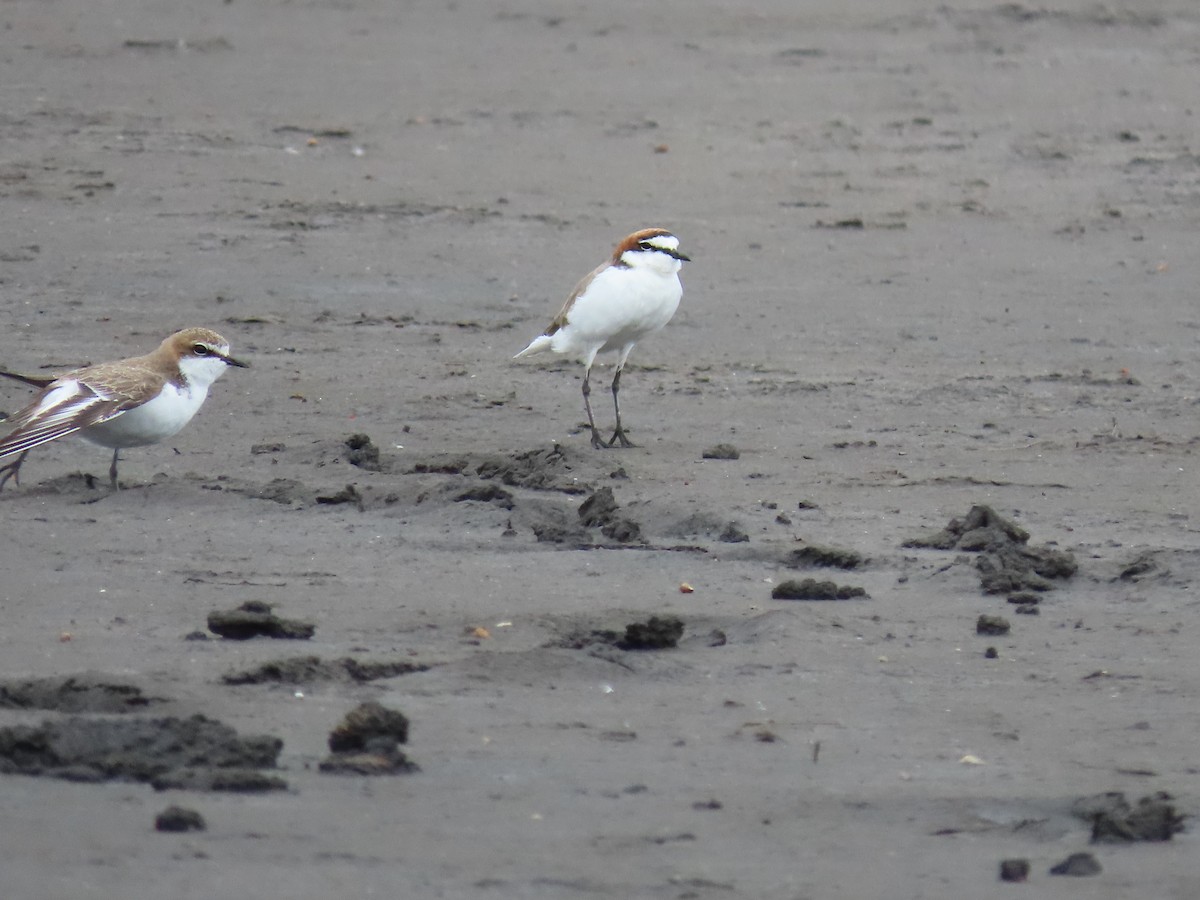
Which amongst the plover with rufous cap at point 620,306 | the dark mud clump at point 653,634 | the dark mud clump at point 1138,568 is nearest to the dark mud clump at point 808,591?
the dark mud clump at point 653,634

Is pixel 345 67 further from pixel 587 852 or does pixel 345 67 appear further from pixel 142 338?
pixel 587 852

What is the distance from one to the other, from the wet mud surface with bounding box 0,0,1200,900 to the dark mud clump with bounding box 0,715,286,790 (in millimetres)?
13

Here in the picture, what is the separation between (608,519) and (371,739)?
2.51 meters

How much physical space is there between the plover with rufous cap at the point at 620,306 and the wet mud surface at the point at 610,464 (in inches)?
11.6

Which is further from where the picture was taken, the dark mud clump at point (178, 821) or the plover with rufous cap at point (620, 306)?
the plover with rufous cap at point (620, 306)

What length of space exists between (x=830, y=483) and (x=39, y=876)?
15.3 ft

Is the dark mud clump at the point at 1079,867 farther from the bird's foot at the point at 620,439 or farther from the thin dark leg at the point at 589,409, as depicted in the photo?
the bird's foot at the point at 620,439

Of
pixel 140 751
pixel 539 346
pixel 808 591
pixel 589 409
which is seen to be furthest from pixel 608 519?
pixel 140 751

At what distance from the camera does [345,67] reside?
50.5ft

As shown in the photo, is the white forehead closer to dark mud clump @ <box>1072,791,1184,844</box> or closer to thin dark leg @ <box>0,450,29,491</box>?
thin dark leg @ <box>0,450,29,491</box>

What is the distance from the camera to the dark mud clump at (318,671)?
538cm

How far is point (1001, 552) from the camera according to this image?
683cm

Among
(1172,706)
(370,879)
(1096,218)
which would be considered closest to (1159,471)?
(1172,706)

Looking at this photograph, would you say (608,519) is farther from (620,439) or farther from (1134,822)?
(1134,822)
